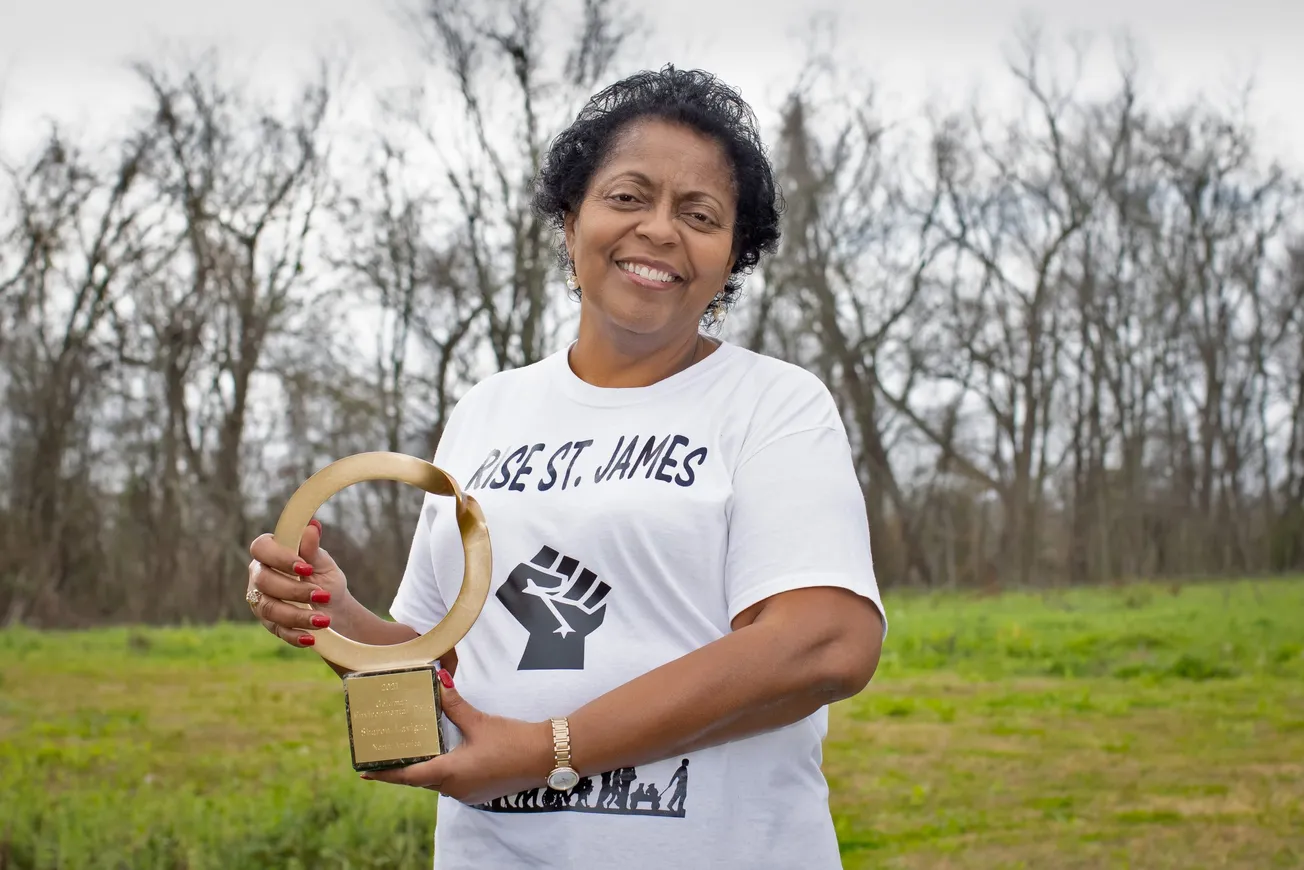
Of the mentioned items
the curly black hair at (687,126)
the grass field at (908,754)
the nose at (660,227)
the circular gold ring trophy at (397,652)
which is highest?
the curly black hair at (687,126)

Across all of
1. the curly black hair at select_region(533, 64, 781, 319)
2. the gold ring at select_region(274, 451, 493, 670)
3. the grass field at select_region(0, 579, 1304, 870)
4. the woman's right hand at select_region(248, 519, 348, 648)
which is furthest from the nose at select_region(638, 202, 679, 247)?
the grass field at select_region(0, 579, 1304, 870)

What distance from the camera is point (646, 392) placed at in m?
1.83

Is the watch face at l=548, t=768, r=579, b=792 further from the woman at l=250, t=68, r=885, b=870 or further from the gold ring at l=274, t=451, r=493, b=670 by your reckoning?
the gold ring at l=274, t=451, r=493, b=670

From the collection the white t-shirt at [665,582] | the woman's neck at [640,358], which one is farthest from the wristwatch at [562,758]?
the woman's neck at [640,358]

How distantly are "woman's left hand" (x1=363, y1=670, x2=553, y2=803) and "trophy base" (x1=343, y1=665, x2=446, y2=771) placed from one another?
0.02m

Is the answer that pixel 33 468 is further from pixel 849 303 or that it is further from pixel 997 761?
pixel 997 761

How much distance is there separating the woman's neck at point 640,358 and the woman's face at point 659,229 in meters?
0.02

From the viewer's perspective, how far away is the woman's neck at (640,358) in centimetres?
188

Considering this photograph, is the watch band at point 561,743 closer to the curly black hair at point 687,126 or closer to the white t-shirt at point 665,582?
the white t-shirt at point 665,582

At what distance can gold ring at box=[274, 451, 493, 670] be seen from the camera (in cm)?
164

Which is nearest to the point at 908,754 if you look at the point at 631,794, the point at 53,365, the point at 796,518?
the point at 631,794

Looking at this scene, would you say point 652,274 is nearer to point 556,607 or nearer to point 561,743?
point 556,607

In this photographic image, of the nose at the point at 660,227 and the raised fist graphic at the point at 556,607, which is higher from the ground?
the nose at the point at 660,227

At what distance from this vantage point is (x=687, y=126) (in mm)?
1835
